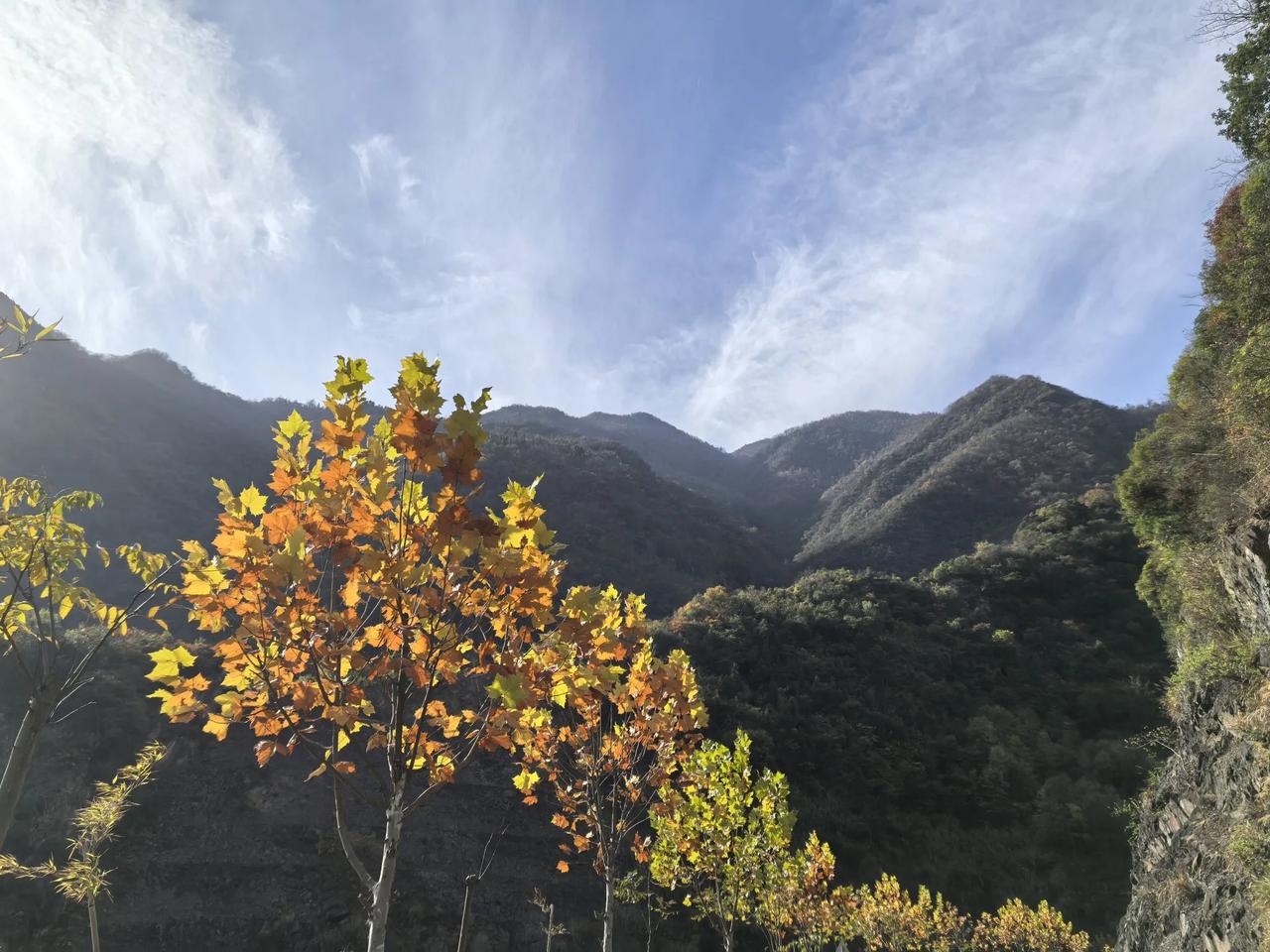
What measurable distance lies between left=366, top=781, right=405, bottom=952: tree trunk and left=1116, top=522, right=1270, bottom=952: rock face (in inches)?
331

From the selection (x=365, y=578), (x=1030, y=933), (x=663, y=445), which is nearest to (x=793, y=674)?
(x=1030, y=933)

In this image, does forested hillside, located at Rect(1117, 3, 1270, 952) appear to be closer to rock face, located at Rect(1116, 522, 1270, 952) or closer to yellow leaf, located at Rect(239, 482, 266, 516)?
rock face, located at Rect(1116, 522, 1270, 952)

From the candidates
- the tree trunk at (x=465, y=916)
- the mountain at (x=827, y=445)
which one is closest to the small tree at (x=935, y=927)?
the tree trunk at (x=465, y=916)

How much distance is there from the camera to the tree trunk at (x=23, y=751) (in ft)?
8.80

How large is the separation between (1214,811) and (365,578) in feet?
37.6

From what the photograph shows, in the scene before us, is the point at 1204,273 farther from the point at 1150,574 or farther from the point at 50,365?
the point at 50,365

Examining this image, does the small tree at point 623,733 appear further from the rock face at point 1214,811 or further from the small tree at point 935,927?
the small tree at point 935,927

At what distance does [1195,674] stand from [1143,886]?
3.64 m

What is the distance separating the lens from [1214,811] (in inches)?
325

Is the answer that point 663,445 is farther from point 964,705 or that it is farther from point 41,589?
point 41,589

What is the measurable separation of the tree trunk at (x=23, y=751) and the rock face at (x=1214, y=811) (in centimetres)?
1000

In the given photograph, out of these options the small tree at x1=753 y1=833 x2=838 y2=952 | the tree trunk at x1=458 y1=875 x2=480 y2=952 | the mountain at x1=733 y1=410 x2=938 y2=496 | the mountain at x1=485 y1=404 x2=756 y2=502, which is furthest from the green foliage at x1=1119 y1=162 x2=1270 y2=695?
the mountain at x1=733 y1=410 x2=938 y2=496

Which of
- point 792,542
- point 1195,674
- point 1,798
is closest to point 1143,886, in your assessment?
point 1195,674

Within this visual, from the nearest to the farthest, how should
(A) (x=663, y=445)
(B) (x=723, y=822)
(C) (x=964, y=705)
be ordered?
(B) (x=723, y=822) < (C) (x=964, y=705) < (A) (x=663, y=445)
